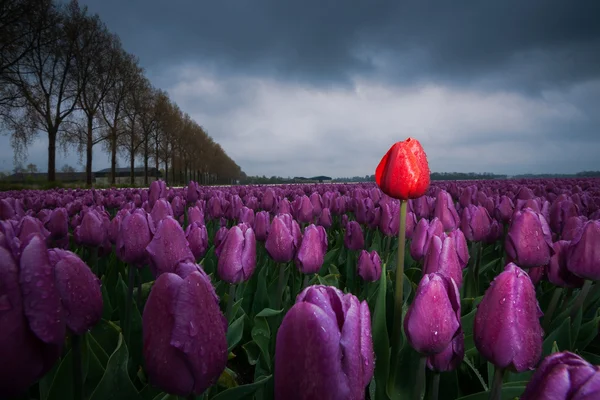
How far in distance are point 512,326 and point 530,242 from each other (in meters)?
0.88

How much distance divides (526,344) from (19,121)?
28.2 meters

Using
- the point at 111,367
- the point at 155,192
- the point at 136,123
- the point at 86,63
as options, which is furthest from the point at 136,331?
the point at 136,123

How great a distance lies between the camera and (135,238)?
171 centimetres

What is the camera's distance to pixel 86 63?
26.4 metres

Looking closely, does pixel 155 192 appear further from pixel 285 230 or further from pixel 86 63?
pixel 86 63

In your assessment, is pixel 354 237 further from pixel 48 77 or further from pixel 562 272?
pixel 48 77

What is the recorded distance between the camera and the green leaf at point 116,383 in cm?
110

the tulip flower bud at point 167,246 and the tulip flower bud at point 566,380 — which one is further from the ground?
the tulip flower bud at point 167,246

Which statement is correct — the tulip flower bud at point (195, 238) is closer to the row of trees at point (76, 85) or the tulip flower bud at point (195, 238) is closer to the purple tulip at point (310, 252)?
the purple tulip at point (310, 252)

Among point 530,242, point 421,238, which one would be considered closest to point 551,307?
point 530,242

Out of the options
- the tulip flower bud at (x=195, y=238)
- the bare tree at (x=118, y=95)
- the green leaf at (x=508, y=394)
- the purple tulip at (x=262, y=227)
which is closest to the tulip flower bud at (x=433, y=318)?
the green leaf at (x=508, y=394)

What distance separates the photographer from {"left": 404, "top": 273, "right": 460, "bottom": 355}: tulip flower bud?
3.33ft

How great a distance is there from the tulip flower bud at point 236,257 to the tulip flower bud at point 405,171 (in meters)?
0.73

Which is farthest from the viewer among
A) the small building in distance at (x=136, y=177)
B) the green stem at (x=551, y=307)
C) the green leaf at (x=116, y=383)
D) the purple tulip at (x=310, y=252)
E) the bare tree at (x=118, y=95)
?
the small building in distance at (x=136, y=177)
